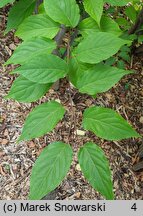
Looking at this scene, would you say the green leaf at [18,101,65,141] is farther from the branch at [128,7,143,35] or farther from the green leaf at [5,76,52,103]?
the branch at [128,7,143,35]

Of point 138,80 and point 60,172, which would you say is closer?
point 60,172

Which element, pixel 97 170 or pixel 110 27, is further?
pixel 110 27

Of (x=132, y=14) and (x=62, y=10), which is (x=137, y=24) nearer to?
(x=132, y=14)

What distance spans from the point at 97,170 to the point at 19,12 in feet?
3.39

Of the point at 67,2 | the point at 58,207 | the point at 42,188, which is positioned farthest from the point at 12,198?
the point at 67,2

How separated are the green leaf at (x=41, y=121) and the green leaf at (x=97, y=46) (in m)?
0.23

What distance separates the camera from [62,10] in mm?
1294

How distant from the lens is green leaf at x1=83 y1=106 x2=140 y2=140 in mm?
1160

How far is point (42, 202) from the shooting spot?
1.62 metres

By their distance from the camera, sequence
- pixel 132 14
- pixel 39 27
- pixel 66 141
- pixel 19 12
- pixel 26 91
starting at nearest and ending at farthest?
pixel 26 91
pixel 39 27
pixel 19 12
pixel 66 141
pixel 132 14

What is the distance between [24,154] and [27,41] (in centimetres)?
106

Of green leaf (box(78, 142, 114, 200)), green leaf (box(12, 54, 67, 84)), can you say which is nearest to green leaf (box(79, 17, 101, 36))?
green leaf (box(12, 54, 67, 84))

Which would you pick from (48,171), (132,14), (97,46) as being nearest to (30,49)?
(97,46)

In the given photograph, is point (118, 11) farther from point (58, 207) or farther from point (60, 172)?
point (60, 172)
